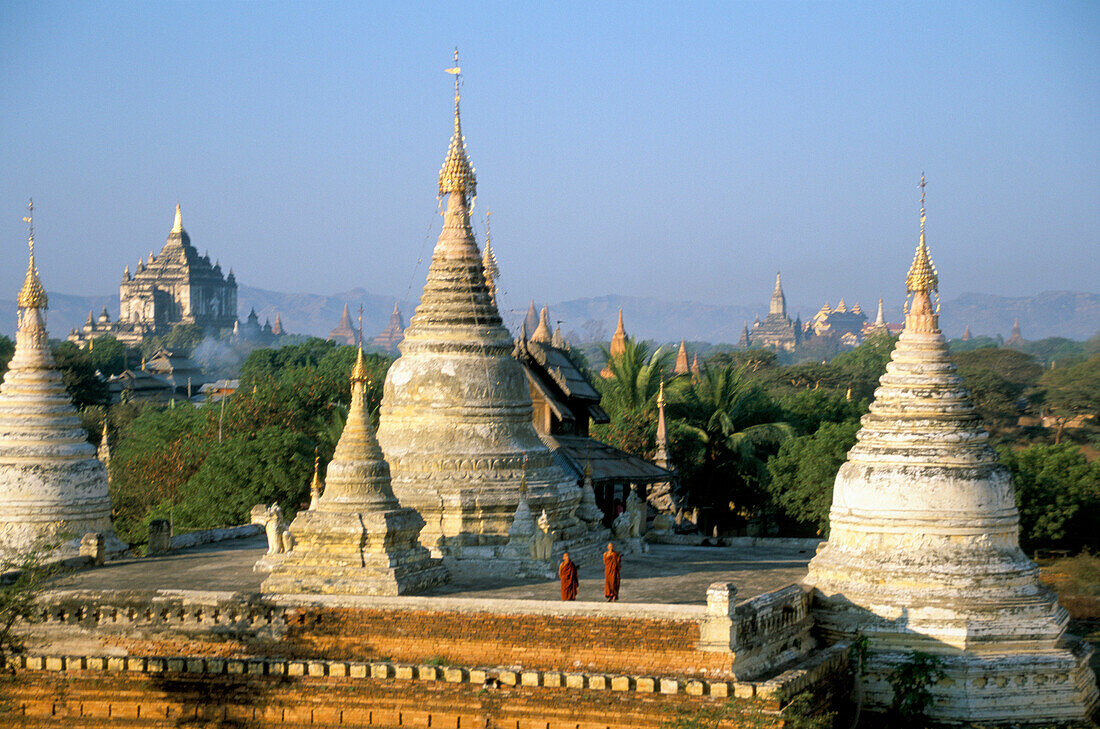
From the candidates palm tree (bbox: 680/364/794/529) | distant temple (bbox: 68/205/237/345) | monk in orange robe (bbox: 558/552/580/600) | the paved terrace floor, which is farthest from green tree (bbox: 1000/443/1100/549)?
distant temple (bbox: 68/205/237/345)

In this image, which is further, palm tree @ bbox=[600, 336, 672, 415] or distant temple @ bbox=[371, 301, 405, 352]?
distant temple @ bbox=[371, 301, 405, 352]

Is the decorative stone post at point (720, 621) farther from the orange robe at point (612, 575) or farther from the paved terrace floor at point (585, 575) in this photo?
the paved terrace floor at point (585, 575)

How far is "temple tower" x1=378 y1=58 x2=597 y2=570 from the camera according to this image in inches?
1117

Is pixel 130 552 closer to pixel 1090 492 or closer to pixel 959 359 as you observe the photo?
pixel 1090 492

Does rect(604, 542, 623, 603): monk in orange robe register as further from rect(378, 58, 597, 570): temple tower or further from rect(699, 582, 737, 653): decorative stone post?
rect(378, 58, 597, 570): temple tower

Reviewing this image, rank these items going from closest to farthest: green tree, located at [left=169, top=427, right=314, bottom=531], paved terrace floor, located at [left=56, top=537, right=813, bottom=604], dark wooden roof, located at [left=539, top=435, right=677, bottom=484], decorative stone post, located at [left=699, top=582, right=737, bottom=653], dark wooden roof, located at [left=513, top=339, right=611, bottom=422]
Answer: decorative stone post, located at [left=699, top=582, right=737, bottom=653] → paved terrace floor, located at [left=56, top=537, right=813, bottom=604] → green tree, located at [left=169, top=427, right=314, bottom=531] → dark wooden roof, located at [left=539, top=435, right=677, bottom=484] → dark wooden roof, located at [left=513, top=339, right=611, bottom=422]

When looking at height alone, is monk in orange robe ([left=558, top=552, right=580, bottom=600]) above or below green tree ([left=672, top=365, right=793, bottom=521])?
below

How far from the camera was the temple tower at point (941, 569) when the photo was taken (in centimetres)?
2438

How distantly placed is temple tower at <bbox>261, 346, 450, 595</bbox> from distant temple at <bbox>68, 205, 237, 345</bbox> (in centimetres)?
13046

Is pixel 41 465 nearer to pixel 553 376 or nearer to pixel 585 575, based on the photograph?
→ pixel 585 575

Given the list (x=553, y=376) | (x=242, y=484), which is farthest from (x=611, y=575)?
(x=553, y=376)

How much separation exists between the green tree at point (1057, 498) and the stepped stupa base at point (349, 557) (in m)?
17.3

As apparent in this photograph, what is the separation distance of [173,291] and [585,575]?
136591mm

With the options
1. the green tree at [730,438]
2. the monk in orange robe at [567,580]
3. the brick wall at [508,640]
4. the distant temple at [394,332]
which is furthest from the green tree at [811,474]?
the distant temple at [394,332]
